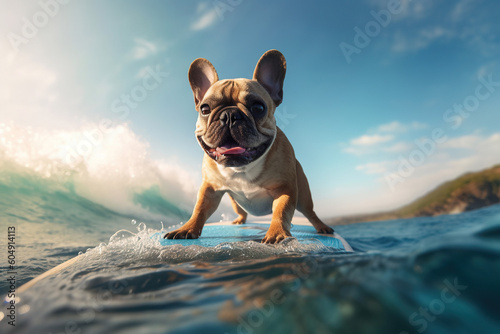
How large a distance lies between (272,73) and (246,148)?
1019 millimetres

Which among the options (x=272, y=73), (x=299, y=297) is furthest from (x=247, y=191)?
(x=299, y=297)

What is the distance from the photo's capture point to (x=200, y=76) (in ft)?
8.88

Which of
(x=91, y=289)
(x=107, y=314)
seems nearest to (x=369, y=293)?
(x=107, y=314)

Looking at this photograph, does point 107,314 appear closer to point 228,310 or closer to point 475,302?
point 228,310

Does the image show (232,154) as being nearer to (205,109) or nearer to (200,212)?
(205,109)

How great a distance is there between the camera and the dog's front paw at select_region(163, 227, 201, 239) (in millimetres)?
2230

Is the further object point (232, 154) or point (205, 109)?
point (205, 109)

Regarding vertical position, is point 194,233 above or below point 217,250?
above

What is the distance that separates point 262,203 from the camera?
2627mm

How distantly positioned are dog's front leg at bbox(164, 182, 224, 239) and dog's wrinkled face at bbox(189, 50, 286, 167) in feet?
1.75

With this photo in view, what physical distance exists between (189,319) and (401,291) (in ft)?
2.16

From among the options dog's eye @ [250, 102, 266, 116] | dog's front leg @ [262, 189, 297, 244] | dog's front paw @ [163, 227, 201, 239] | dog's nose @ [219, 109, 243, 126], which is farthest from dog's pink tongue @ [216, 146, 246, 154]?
dog's front paw @ [163, 227, 201, 239]

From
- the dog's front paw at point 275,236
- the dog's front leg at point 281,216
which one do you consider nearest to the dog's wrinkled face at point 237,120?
the dog's front leg at point 281,216
